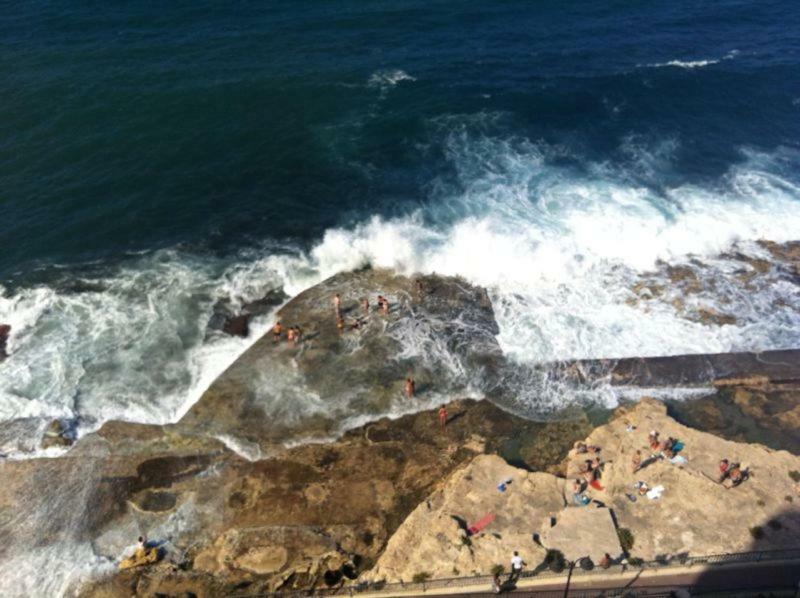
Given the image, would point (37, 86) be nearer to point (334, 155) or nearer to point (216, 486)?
point (334, 155)

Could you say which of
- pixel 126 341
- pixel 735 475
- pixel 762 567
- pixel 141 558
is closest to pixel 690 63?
pixel 735 475

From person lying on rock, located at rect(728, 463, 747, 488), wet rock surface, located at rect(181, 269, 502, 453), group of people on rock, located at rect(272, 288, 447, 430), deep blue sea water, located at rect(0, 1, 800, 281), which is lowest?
person lying on rock, located at rect(728, 463, 747, 488)

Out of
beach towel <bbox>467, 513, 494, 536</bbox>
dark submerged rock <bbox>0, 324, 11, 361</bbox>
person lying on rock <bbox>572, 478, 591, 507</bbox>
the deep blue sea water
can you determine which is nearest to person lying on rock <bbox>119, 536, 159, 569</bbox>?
beach towel <bbox>467, 513, 494, 536</bbox>

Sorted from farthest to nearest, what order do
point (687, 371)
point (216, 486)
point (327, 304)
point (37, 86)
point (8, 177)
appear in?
point (37, 86) → point (8, 177) → point (327, 304) → point (687, 371) → point (216, 486)

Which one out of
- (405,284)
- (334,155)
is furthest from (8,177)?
(405,284)

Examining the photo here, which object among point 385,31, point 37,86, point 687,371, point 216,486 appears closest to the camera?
point 216,486

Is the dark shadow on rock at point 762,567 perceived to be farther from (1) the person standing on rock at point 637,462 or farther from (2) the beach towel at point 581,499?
(1) the person standing on rock at point 637,462

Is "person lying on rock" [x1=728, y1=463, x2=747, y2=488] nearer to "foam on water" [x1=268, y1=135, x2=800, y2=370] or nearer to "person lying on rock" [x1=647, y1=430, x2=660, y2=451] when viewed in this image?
"person lying on rock" [x1=647, y1=430, x2=660, y2=451]
